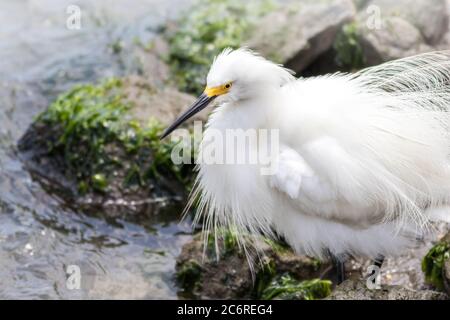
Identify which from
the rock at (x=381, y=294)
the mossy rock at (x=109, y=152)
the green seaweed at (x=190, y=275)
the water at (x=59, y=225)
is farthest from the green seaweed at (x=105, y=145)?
the rock at (x=381, y=294)

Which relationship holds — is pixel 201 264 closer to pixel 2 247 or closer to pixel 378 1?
pixel 2 247

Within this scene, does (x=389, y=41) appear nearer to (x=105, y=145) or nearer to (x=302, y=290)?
(x=105, y=145)

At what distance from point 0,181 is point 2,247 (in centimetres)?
92

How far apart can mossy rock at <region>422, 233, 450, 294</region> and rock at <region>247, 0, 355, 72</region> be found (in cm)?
298

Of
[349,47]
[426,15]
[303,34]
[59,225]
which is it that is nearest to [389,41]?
[349,47]

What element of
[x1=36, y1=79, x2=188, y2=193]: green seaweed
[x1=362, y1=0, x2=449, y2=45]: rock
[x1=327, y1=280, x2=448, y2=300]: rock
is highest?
[x1=362, y1=0, x2=449, y2=45]: rock

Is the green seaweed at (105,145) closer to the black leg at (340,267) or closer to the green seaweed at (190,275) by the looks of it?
the green seaweed at (190,275)

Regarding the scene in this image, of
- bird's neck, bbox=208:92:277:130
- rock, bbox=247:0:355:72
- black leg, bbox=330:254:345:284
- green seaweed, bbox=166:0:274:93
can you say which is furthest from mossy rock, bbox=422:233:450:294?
green seaweed, bbox=166:0:274:93

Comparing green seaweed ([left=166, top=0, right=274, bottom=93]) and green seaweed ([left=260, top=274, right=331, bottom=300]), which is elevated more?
green seaweed ([left=166, top=0, right=274, bottom=93])

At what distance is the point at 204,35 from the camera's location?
8.06 metres

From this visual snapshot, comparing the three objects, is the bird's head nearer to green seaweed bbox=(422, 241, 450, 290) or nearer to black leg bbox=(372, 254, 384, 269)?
black leg bbox=(372, 254, 384, 269)

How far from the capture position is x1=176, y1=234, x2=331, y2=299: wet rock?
518 centimetres

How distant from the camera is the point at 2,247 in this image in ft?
17.8

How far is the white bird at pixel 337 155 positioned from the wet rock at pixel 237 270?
613 millimetres
